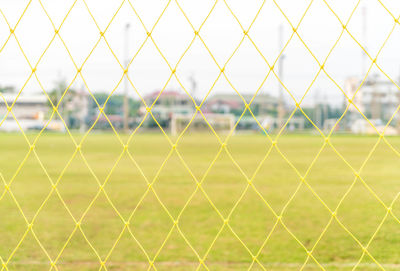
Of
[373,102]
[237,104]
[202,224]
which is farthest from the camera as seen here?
[237,104]

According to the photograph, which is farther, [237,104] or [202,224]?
[237,104]

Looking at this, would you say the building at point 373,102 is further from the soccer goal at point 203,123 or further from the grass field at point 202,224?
the grass field at point 202,224

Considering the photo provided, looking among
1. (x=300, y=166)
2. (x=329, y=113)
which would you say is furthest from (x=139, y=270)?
(x=329, y=113)

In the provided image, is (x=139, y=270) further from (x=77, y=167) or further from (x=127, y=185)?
(x=77, y=167)

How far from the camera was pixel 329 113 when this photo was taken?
38.6 metres

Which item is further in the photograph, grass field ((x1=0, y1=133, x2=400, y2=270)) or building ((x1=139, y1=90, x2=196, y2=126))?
building ((x1=139, y1=90, x2=196, y2=126))

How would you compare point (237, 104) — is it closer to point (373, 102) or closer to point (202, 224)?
point (373, 102)

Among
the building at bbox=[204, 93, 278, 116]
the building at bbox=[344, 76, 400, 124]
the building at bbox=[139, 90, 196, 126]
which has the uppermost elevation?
the building at bbox=[139, 90, 196, 126]

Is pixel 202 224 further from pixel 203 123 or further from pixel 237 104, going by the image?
pixel 237 104

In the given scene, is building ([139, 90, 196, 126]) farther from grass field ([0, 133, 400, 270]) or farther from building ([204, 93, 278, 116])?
grass field ([0, 133, 400, 270])

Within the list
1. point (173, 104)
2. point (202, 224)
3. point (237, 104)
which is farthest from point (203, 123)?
point (202, 224)

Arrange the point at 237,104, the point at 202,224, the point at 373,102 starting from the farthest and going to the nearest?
the point at 237,104 → the point at 373,102 → the point at 202,224

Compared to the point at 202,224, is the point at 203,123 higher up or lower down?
higher up

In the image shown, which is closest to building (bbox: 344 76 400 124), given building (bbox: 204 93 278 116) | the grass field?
building (bbox: 204 93 278 116)
